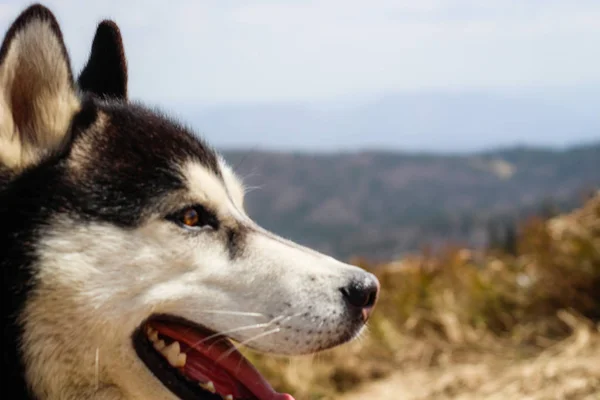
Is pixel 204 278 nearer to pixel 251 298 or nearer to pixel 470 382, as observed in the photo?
pixel 251 298

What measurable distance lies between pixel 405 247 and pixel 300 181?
131 feet

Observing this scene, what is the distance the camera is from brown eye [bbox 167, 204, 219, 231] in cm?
284

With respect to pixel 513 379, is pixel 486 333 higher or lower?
lower

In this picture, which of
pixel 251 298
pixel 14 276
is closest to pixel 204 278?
pixel 251 298

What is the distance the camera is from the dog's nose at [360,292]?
112 inches

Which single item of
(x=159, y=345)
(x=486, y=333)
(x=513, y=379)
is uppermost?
(x=159, y=345)

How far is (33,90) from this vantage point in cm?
291

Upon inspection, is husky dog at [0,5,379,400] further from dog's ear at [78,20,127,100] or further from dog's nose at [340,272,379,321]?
dog's ear at [78,20,127,100]

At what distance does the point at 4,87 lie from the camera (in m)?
2.81

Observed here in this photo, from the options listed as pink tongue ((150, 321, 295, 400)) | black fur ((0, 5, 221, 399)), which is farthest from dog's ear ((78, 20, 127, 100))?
pink tongue ((150, 321, 295, 400))

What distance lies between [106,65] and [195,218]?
107cm

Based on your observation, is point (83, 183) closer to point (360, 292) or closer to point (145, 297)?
point (145, 297)

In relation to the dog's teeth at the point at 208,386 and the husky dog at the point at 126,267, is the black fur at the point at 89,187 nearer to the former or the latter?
the husky dog at the point at 126,267

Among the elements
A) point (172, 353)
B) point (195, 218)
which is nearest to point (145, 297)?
point (172, 353)
